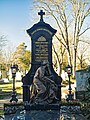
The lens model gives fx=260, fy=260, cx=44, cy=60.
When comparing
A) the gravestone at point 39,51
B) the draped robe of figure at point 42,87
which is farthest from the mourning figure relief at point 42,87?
the gravestone at point 39,51

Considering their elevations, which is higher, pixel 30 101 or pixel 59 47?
pixel 59 47

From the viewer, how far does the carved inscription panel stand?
45.0 feet

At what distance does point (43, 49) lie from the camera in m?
13.7

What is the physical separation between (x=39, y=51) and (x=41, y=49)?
5.9 inches

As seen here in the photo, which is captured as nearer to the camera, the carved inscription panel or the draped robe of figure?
the draped robe of figure

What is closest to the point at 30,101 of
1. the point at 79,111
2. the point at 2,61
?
the point at 79,111

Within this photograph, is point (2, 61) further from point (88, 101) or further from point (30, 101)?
point (88, 101)

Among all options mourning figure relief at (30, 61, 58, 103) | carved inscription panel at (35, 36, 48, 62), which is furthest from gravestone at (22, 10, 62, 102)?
mourning figure relief at (30, 61, 58, 103)

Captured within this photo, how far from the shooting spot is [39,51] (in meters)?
13.7

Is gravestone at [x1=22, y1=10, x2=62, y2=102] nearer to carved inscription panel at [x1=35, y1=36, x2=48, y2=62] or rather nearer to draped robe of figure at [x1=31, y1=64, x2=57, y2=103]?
carved inscription panel at [x1=35, y1=36, x2=48, y2=62]

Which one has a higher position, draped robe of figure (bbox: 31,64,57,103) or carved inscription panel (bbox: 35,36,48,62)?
carved inscription panel (bbox: 35,36,48,62)

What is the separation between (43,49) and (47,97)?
263 cm

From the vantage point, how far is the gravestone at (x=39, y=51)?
44.7 feet

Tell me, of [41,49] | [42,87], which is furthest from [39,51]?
[42,87]
